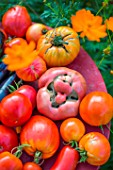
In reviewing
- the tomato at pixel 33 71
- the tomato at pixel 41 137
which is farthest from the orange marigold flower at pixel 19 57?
the tomato at pixel 41 137

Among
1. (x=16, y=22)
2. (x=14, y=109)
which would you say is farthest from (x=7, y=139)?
(x=16, y=22)

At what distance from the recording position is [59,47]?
1.32m

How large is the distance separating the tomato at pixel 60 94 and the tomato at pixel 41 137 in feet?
0.14

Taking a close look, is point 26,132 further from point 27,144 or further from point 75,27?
point 75,27

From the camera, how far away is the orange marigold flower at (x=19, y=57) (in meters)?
1.17

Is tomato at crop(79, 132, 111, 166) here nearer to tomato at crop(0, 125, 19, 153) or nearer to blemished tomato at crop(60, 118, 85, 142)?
blemished tomato at crop(60, 118, 85, 142)

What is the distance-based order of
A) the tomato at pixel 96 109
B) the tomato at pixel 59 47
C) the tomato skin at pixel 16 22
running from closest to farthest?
the tomato at pixel 96 109 < the tomato at pixel 59 47 < the tomato skin at pixel 16 22

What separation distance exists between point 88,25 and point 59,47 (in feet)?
0.47

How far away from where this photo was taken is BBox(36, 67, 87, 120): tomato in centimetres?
124

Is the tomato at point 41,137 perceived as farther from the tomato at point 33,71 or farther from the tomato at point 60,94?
the tomato at point 33,71

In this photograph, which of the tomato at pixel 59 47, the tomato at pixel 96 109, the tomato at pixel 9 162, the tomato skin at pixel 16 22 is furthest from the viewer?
the tomato skin at pixel 16 22

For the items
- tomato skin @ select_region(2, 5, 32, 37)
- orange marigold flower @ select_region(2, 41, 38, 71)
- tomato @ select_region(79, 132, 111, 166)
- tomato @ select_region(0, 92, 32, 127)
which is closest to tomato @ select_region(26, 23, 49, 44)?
tomato skin @ select_region(2, 5, 32, 37)

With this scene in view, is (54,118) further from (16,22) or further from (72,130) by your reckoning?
(16,22)

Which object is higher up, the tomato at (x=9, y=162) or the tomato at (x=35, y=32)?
the tomato at (x=35, y=32)
